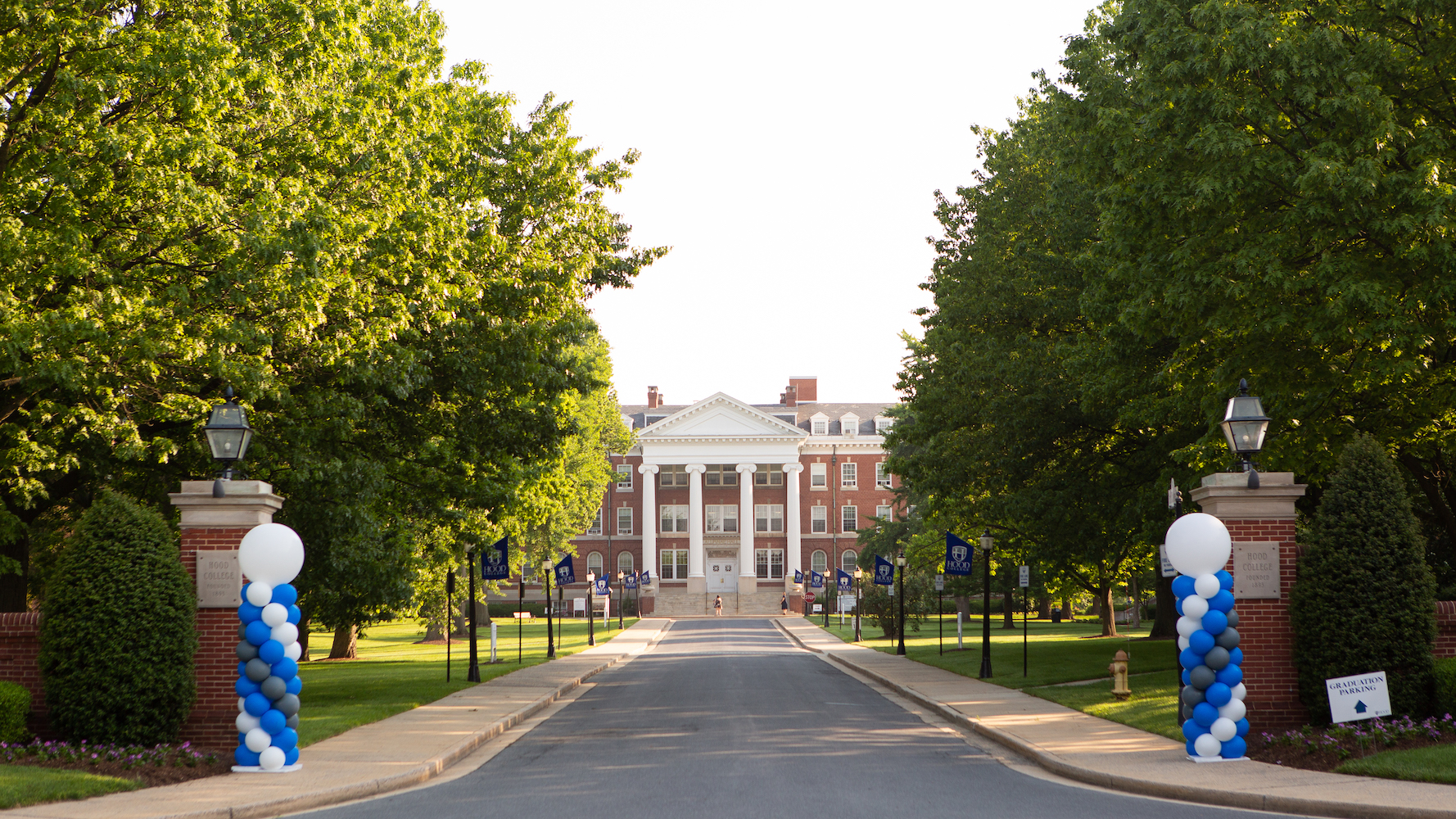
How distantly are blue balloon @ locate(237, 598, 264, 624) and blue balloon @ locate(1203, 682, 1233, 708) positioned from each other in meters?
10.2

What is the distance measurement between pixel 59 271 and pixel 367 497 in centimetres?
634

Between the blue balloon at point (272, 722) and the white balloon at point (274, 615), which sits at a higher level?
the white balloon at point (274, 615)

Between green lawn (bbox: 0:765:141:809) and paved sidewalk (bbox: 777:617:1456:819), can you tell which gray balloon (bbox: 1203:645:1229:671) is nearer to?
paved sidewalk (bbox: 777:617:1456:819)

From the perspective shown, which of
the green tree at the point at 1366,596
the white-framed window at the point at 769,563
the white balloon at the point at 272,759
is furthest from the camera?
the white-framed window at the point at 769,563

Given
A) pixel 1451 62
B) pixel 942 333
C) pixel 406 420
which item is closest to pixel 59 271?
pixel 406 420

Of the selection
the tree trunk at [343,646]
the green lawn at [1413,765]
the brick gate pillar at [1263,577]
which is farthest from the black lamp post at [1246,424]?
the tree trunk at [343,646]

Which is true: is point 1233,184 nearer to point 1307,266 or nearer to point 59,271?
point 1307,266

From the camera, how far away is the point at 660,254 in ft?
94.4

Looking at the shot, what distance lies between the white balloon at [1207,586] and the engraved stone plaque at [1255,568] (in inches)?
41.5

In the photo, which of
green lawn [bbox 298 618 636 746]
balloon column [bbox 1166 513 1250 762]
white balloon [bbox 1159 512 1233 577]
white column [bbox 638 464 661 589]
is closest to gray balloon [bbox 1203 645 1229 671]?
balloon column [bbox 1166 513 1250 762]

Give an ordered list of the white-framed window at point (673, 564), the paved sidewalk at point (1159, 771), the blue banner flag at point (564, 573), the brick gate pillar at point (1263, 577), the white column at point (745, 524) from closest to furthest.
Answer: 1. the paved sidewalk at point (1159, 771)
2. the brick gate pillar at point (1263, 577)
3. the blue banner flag at point (564, 573)
4. the white column at point (745, 524)
5. the white-framed window at point (673, 564)

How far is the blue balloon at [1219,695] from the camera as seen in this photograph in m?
12.9

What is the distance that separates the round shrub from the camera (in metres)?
12.9

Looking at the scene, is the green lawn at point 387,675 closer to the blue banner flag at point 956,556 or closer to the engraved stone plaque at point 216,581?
the engraved stone plaque at point 216,581
